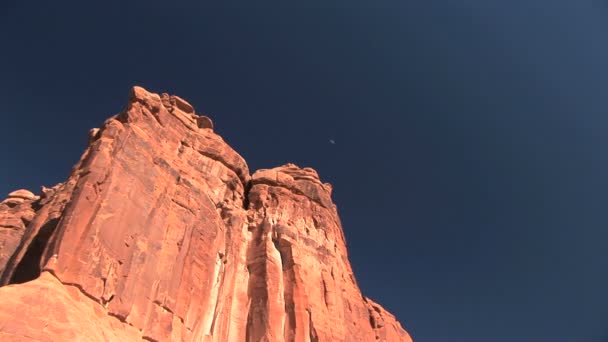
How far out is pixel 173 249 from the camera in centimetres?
3127

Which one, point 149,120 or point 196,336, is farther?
point 149,120

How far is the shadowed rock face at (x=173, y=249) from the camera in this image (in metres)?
23.5

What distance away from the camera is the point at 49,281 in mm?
22000

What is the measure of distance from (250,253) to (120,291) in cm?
1549

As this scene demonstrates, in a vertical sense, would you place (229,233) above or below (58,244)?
above

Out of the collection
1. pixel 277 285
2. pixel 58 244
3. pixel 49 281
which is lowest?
pixel 49 281

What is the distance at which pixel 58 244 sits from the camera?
24.0 meters

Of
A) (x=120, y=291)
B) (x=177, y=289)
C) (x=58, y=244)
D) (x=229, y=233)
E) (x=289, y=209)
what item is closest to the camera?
(x=58, y=244)

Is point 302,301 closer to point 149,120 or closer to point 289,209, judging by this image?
point 289,209

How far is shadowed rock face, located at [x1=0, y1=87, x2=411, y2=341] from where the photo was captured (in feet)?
77.2

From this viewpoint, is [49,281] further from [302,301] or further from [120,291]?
[302,301]

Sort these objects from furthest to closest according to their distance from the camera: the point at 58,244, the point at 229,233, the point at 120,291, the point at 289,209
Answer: the point at 289,209 < the point at 229,233 < the point at 120,291 < the point at 58,244

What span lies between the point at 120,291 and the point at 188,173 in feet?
46.0

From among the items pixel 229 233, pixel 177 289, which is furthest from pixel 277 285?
pixel 177 289
